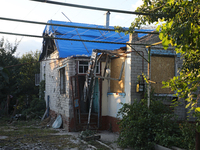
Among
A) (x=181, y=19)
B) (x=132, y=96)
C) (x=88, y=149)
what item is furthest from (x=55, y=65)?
(x=181, y=19)

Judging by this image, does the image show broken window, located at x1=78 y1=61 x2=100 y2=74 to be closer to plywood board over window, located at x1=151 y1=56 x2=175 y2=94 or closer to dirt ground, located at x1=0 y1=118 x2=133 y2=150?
dirt ground, located at x1=0 y1=118 x2=133 y2=150

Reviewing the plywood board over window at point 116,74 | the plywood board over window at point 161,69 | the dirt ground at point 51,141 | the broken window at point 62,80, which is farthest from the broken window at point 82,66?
the plywood board over window at point 161,69

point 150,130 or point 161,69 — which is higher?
point 161,69

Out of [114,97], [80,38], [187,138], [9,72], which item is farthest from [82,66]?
[9,72]

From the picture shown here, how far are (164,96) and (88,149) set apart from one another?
12.7 ft

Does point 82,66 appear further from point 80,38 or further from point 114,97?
point 80,38

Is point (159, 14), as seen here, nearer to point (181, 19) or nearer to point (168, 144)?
point (181, 19)

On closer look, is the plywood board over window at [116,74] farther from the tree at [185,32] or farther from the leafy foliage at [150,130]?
the tree at [185,32]

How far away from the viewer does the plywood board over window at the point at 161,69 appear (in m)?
9.93

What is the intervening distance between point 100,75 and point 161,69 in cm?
333

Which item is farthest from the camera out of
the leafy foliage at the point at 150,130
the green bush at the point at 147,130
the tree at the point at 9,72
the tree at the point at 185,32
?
the tree at the point at 9,72

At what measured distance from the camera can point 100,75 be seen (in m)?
12.1

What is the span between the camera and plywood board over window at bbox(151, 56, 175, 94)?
993cm

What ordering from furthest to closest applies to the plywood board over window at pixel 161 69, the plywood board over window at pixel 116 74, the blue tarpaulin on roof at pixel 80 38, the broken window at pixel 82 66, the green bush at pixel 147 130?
the blue tarpaulin on roof at pixel 80 38 < the broken window at pixel 82 66 < the plywood board over window at pixel 116 74 < the plywood board over window at pixel 161 69 < the green bush at pixel 147 130
